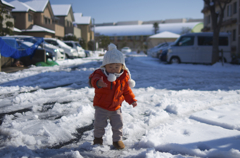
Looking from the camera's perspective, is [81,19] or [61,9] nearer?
[61,9]

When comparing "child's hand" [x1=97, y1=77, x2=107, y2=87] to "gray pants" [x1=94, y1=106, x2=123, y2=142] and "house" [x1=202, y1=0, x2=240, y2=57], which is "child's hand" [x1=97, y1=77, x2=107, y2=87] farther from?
"house" [x1=202, y1=0, x2=240, y2=57]

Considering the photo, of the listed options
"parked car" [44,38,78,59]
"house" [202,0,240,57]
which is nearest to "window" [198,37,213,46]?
"house" [202,0,240,57]

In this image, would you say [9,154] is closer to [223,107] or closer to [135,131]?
[135,131]

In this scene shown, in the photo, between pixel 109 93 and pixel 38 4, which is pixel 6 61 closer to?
pixel 109 93

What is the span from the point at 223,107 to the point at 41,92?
3.83 m

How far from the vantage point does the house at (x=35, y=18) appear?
85.9 feet

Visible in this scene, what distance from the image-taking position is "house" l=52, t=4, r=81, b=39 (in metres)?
35.8

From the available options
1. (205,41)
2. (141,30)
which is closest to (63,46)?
(205,41)

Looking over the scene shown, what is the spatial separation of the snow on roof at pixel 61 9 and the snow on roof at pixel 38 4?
17.9ft

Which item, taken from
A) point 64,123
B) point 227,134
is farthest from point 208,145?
Answer: point 64,123

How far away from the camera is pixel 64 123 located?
2992 millimetres

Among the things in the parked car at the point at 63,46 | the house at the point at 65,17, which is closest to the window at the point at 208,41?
the parked car at the point at 63,46

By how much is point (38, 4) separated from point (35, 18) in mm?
2572

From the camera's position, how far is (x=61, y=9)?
37.5 meters
